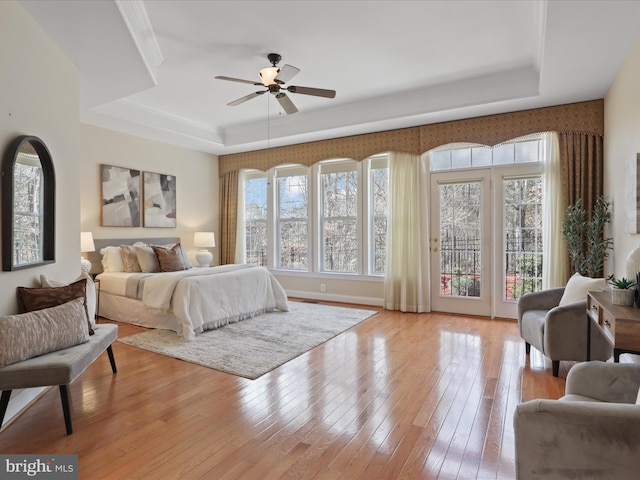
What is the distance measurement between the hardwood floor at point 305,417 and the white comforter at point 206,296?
68 cm

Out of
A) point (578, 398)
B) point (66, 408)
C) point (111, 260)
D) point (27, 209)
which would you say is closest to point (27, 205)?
point (27, 209)

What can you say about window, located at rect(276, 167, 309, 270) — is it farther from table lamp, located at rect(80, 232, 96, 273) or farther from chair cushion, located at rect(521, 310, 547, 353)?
chair cushion, located at rect(521, 310, 547, 353)

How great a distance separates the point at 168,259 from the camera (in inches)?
203

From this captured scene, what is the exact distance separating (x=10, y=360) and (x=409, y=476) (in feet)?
7.46

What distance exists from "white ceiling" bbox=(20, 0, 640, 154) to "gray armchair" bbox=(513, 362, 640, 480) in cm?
250

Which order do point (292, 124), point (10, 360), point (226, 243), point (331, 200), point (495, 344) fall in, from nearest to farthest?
point (10, 360), point (495, 344), point (292, 124), point (331, 200), point (226, 243)

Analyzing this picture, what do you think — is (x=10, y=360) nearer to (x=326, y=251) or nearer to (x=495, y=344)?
(x=495, y=344)

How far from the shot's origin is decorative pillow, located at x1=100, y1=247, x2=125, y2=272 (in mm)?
5102

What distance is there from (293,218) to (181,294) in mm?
3014

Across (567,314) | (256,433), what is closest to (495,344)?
(567,314)

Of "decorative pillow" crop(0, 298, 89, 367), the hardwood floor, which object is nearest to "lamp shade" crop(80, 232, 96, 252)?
the hardwood floor

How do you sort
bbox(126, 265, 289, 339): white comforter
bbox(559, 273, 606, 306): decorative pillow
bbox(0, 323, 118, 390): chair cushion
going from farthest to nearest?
bbox(126, 265, 289, 339): white comforter < bbox(559, 273, 606, 306): decorative pillow < bbox(0, 323, 118, 390): chair cushion

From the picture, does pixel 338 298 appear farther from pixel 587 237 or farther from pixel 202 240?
pixel 587 237

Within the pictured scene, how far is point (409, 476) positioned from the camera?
1810 millimetres
